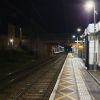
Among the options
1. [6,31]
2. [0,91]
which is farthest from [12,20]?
[0,91]

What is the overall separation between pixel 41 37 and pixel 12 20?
21258 mm

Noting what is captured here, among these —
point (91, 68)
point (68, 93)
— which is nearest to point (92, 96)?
point (68, 93)

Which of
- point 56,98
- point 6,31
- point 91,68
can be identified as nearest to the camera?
point 56,98

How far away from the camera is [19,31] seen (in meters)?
86.8

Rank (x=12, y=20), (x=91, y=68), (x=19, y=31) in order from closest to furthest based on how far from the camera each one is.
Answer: (x=91, y=68), (x=12, y=20), (x=19, y=31)

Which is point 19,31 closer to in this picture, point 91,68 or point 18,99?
point 91,68

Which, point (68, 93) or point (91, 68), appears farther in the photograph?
point (91, 68)

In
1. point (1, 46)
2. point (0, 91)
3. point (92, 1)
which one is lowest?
point (0, 91)

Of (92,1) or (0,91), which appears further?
(92,1)

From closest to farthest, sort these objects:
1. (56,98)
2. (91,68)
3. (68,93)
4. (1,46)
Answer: (56,98) < (68,93) < (91,68) < (1,46)

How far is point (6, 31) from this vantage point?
7106 cm

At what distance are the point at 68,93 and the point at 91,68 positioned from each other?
18.7 meters

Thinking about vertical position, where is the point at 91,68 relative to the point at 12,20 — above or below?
below

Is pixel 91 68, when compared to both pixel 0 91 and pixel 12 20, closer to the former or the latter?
pixel 0 91
